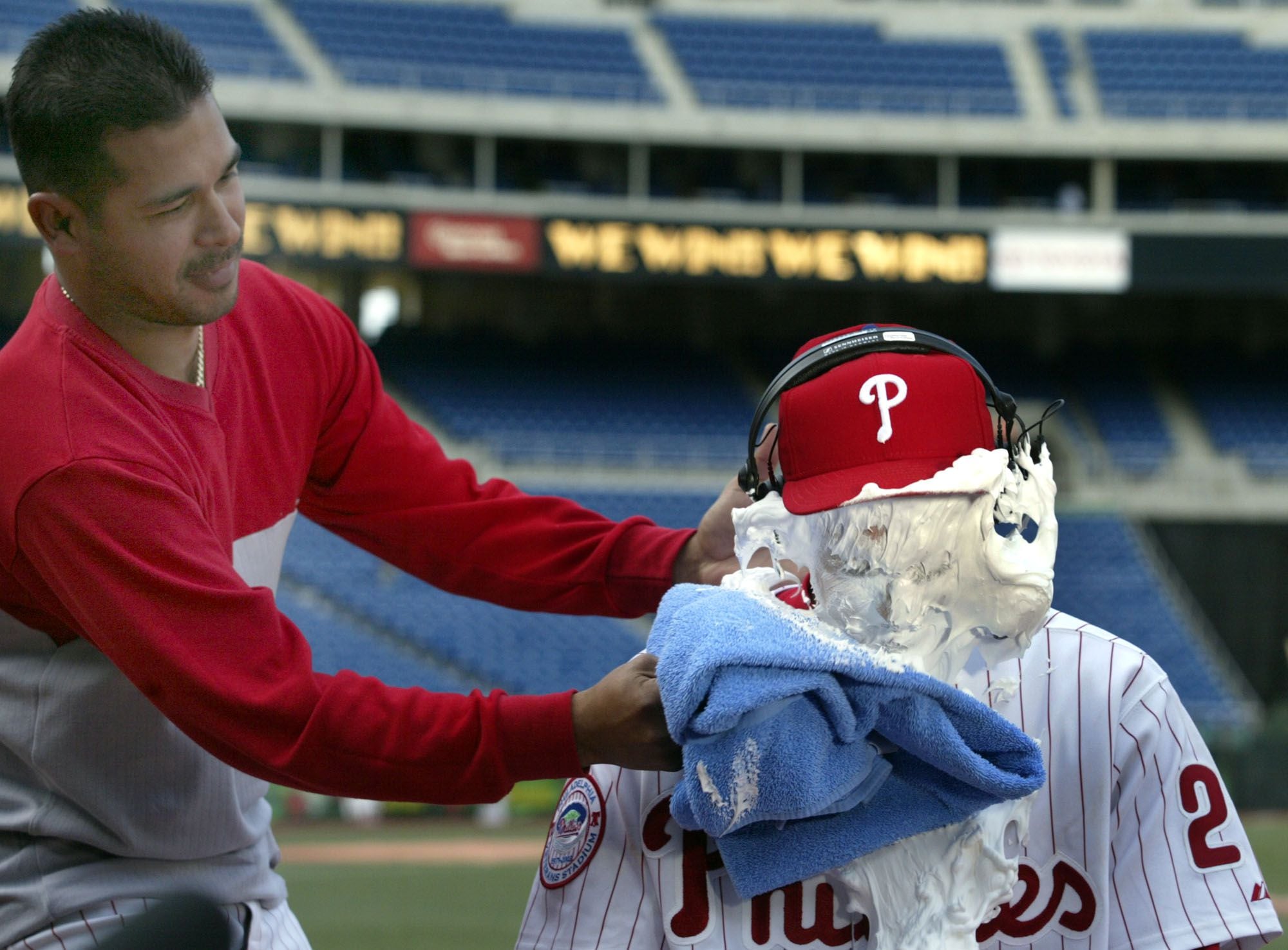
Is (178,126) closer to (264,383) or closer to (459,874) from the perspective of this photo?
(264,383)

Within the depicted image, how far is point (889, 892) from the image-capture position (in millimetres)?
1209

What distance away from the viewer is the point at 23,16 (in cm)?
1546

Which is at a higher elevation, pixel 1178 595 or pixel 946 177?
pixel 946 177

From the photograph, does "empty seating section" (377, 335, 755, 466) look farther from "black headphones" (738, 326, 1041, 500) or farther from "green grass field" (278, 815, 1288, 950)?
"black headphones" (738, 326, 1041, 500)

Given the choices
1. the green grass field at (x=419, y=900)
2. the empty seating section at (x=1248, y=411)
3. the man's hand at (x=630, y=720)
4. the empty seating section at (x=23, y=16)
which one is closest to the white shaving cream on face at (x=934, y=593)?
the man's hand at (x=630, y=720)

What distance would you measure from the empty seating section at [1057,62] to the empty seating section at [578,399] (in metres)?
4.95

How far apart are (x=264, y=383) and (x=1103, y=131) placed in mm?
15981

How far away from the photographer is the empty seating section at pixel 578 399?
15938mm

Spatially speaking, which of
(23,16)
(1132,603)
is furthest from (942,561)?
(23,16)

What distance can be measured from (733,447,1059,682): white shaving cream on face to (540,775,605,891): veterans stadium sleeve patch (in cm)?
34

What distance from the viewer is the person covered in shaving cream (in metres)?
1.15

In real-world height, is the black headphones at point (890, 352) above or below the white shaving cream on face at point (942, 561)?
above

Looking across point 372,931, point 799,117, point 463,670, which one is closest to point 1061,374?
point 799,117

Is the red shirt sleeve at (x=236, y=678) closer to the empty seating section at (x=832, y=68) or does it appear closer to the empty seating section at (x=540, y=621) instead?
the empty seating section at (x=540, y=621)
